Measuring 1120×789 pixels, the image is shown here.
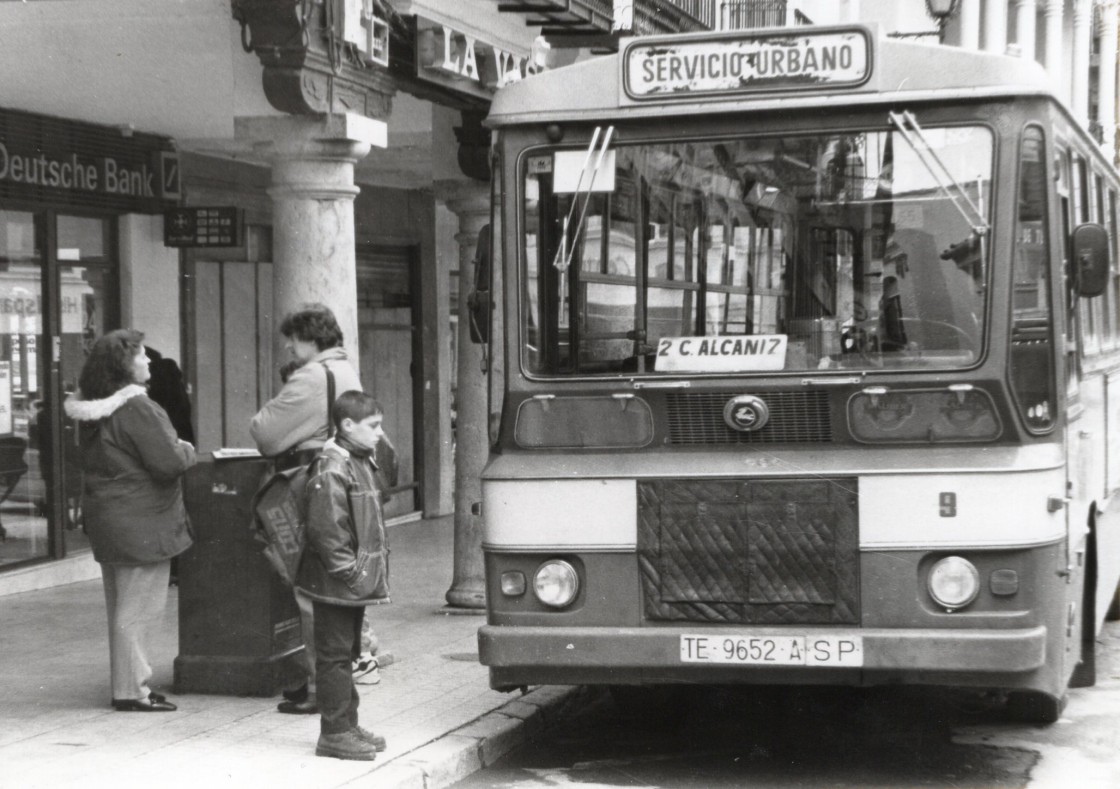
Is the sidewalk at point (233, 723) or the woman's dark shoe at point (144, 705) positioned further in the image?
the woman's dark shoe at point (144, 705)

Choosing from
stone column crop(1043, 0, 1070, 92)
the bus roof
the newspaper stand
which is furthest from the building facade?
stone column crop(1043, 0, 1070, 92)

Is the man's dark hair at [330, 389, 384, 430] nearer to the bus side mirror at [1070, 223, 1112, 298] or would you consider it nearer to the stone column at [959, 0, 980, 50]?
the bus side mirror at [1070, 223, 1112, 298]

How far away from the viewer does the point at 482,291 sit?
787cm

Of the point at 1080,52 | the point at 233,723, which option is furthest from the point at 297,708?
the point at 1080,52

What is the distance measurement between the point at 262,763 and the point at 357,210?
36.8 feet

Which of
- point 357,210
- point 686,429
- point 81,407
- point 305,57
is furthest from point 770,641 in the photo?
point 357,210

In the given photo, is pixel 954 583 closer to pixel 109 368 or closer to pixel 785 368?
pixel 785 368

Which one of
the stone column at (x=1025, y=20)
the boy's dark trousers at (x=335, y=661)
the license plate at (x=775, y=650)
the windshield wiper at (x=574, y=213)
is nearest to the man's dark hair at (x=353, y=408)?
the boy's dark trousers at (x=335, y=661)

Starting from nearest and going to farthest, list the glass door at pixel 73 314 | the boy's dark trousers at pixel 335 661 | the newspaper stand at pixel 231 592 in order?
the boy's dark trousers at pixel 335 661
the newspaper stand at pixel 231 592
the glass door at pixel 73 314

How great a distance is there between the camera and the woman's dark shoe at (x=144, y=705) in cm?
832

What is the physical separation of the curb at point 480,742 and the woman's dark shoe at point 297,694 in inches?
31.5

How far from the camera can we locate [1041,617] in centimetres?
698

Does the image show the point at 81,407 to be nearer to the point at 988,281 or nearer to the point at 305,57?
the point at 305,57

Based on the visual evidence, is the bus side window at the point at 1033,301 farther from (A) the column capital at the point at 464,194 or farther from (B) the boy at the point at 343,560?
(A) the column capital at the point at 464,194
